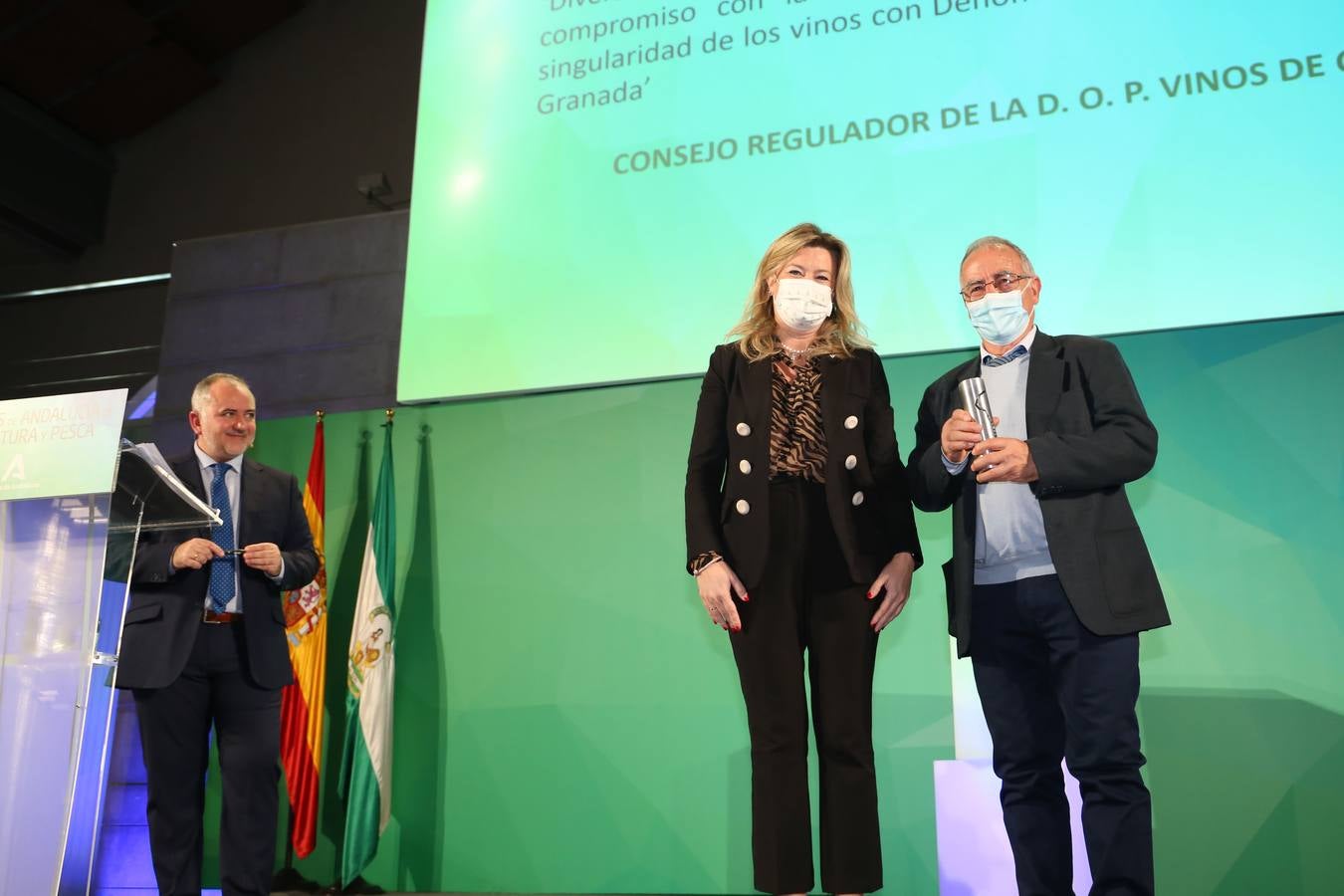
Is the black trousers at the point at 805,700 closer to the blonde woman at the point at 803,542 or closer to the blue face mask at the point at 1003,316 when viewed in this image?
the blonde woman at the point at 803,542

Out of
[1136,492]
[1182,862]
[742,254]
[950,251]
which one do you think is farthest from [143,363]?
[1182,862]

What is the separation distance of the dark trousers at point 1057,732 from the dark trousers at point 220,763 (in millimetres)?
1818

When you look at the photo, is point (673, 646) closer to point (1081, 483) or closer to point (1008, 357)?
point (1008, 357)

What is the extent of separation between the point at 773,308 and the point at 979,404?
0.53 meters

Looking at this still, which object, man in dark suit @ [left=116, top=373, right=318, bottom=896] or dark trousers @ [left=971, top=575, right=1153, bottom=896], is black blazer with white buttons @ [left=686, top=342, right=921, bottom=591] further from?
man in dark suit @ [left=116, top=373, right=318, bottom=896]

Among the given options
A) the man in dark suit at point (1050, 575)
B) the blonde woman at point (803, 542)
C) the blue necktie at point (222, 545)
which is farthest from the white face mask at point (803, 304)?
the blue necktie at point (222, 545)

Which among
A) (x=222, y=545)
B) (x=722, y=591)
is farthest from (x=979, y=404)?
(x=222, y=545)

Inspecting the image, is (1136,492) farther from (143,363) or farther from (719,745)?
(143,363)

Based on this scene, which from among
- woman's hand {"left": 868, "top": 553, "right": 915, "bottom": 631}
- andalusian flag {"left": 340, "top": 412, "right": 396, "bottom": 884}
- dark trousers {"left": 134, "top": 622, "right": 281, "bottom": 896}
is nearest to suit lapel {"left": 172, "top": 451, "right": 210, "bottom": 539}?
dark trousers {"left": 134, "top": 622, "right": 281, "bottom": 896}

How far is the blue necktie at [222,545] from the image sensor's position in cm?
270

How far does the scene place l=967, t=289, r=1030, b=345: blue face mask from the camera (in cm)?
206

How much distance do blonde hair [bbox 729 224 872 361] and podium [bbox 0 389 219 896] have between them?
48.6 inches

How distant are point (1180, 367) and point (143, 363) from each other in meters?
5.24

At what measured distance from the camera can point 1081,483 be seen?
188 cm
